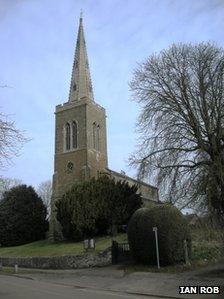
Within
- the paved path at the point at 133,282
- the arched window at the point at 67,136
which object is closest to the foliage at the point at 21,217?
the arched window at the point at 67,136

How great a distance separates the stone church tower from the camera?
62000 mm

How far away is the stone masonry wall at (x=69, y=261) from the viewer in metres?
36.1

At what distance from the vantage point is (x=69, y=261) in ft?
125

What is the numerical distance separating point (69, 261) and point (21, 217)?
2345 cm

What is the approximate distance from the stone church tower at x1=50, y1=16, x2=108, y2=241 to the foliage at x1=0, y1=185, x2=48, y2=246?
105 inches

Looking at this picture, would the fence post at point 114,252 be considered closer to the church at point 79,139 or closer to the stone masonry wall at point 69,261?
the stone masonry wall at point 69,261

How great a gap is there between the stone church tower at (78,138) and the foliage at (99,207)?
840 centimetres

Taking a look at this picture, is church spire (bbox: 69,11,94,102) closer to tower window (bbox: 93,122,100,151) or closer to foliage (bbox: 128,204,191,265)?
tower window (bbox: 93,122,100,151)

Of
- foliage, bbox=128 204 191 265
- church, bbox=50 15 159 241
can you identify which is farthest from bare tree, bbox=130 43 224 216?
church, bbox=50 15 159 241

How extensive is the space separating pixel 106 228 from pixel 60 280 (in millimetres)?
20734

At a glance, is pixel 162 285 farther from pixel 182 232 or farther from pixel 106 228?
pixel 106 228

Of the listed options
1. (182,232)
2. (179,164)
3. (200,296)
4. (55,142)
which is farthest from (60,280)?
(55,142)

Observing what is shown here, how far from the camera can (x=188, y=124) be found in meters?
34.1

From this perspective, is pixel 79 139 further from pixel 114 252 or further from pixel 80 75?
pixel 114 252
